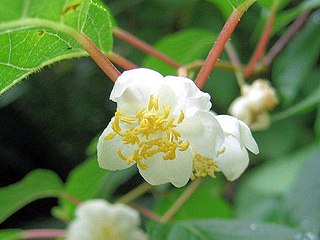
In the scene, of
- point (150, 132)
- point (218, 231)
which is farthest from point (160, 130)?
point (218, 231)

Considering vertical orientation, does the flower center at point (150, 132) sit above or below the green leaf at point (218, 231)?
above

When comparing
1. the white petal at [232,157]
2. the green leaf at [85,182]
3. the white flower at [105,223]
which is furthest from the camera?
the green leaf at [85,182]

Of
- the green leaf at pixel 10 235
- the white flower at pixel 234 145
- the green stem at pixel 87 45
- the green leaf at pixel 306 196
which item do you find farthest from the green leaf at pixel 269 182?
the green stem at pixel 87 45

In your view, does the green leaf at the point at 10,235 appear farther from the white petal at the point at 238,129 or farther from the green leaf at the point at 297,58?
the green leaf at the point at 297,58

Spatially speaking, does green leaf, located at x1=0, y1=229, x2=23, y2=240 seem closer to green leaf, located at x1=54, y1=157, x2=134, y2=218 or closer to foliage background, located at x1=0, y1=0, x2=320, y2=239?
green leaf, located at x1=54, y1=157, x2=134, y2=218

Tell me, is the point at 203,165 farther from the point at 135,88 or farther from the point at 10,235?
the point at 10,235
